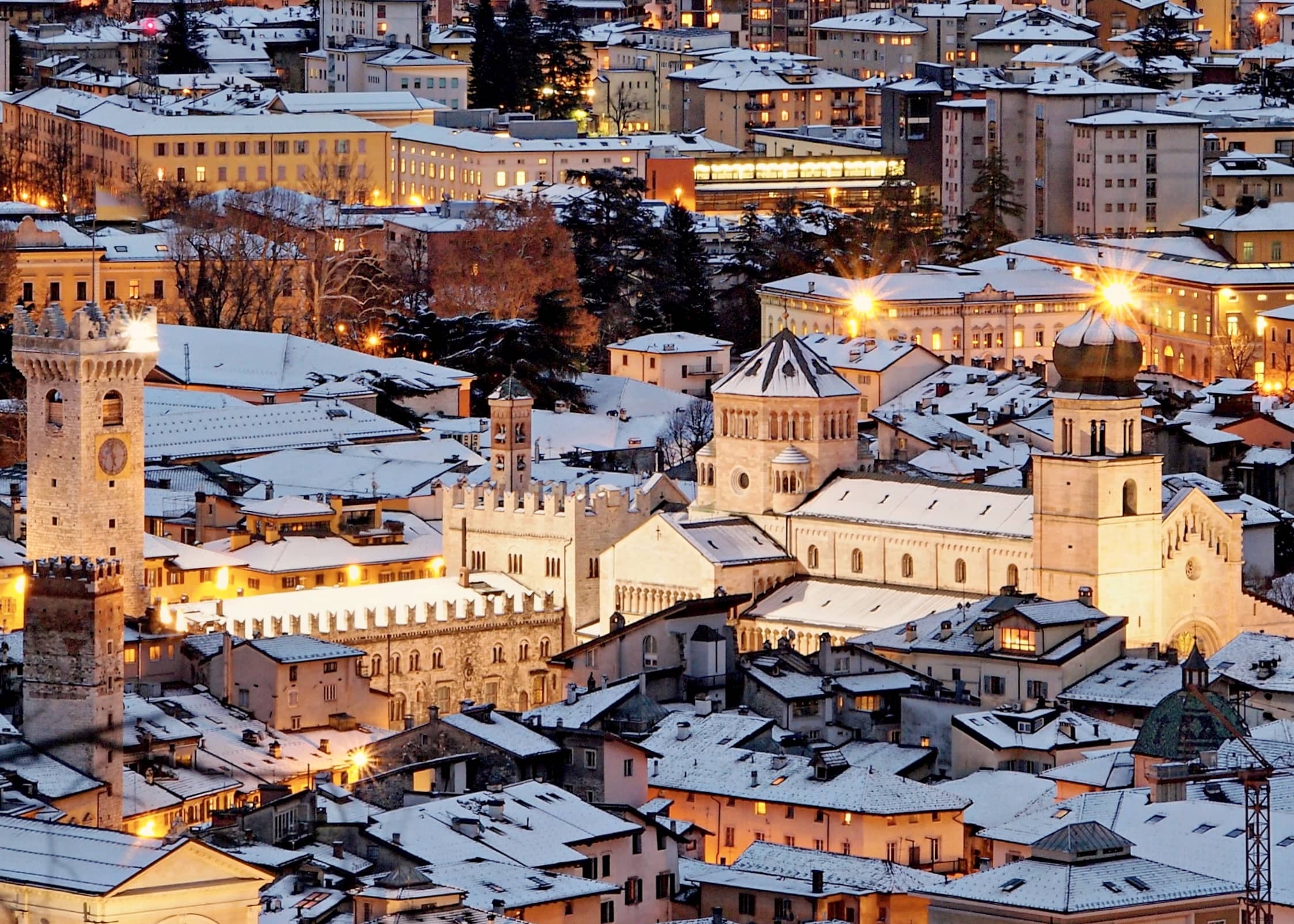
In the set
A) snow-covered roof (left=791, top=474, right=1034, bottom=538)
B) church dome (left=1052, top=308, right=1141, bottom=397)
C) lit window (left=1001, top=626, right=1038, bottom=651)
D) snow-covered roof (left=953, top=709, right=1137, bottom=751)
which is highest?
church dome (left=1052, top=308, right=1141, bottom=397)

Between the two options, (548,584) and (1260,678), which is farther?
(548,584)

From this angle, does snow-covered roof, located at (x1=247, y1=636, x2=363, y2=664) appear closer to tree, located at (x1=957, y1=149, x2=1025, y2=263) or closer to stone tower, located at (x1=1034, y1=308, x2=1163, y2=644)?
stone tower, located at (x1=1034, y1=308, x2=1163, y2=644)

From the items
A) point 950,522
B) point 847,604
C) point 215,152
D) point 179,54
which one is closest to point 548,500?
point 847,604

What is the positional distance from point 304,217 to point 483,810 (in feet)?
259

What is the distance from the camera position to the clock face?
87312 mm

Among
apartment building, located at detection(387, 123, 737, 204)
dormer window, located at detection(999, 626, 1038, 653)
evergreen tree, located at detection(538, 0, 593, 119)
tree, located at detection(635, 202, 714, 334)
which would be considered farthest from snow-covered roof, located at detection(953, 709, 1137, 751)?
evergreen tree, located at detection(538, 0, 593, 119)

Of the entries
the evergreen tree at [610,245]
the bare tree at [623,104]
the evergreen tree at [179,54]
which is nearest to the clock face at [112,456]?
the evergreen tree at [610,245]

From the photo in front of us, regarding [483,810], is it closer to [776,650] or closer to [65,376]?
[776,650]

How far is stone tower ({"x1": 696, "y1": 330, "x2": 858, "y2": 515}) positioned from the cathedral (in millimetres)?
31

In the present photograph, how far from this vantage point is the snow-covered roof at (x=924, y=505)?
88688 millimetres

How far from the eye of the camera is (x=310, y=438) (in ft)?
354

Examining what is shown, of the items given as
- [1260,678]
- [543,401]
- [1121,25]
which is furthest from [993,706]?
[1121,25]

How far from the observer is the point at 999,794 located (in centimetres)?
7225

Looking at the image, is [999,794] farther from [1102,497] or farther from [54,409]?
[54,409]
